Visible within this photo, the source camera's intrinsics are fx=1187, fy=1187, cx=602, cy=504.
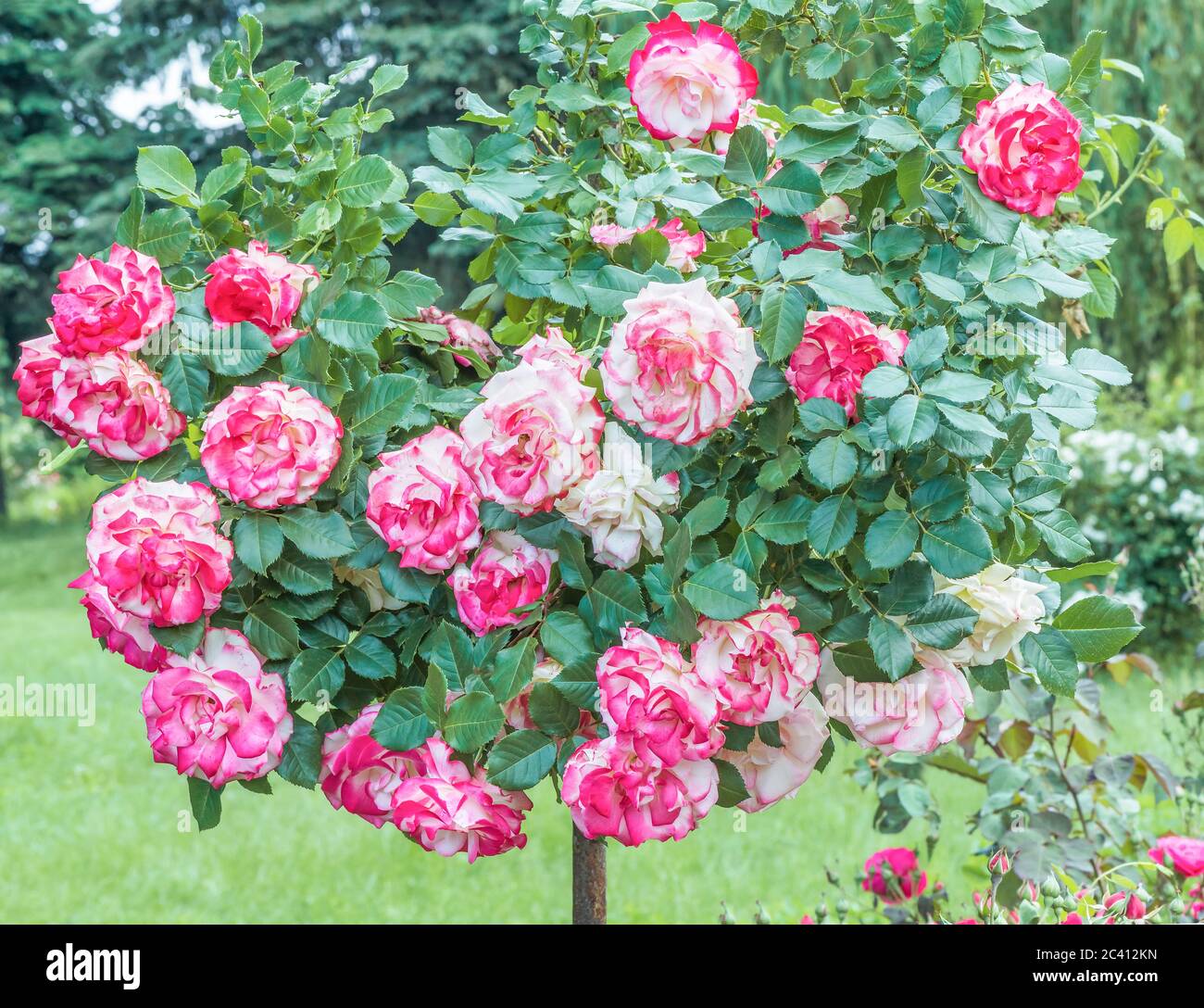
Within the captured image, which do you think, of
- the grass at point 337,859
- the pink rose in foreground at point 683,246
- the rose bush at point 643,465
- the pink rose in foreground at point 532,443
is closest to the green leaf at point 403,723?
the rose bush at point 643,465

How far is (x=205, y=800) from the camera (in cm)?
125

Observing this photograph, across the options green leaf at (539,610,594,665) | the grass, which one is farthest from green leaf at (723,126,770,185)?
the grass

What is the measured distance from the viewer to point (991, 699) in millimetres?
2090

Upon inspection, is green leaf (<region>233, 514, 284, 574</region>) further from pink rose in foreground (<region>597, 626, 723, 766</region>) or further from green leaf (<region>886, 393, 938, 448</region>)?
green leaf (<region>886, 393, 938, 448</region>)

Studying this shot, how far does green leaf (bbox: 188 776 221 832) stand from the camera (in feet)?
4.08

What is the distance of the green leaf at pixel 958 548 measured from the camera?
1.08m

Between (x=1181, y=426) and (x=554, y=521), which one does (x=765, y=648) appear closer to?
(x=554, y=521)

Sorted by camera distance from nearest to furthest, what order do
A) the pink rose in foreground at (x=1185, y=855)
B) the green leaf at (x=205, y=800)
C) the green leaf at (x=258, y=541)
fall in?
1. the green leaf at (x=258, y=541)
2. the green leaf at (x=205, y=800)
3. the pink rose in foreground at (x=1185, y=855)

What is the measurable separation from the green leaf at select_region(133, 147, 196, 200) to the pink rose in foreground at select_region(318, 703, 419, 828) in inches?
24.2

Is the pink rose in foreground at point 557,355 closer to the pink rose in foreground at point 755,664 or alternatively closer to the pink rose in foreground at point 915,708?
the pink rose in foreground at point 755,664

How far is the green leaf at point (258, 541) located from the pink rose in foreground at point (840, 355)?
53 centimetres

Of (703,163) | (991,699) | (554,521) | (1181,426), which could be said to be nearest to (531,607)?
(554,521)

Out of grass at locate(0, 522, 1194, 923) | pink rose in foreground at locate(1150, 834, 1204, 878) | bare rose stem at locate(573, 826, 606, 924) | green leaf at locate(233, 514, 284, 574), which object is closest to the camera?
green leaf at locate(233, 514, 284, 574)
